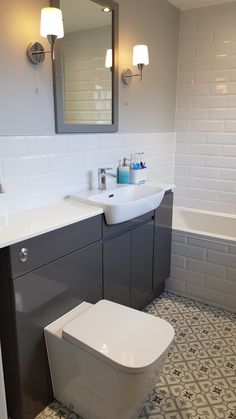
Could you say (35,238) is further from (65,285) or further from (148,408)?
(148,408)

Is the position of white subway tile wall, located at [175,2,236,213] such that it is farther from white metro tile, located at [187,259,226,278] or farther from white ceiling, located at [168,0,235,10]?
white metro tile, located at [187,259,226,278]

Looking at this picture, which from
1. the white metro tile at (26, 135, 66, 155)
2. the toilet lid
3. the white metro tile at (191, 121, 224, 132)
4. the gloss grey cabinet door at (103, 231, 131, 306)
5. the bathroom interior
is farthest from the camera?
the white metro tile at (191, 121, 224, 132)

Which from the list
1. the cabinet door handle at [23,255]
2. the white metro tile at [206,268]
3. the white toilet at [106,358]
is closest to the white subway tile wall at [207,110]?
the white metro tile at [206,268]

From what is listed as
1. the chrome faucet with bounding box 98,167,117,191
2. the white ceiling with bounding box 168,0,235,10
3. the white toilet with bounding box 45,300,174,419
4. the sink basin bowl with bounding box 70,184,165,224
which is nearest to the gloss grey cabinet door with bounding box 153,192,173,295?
the sink basin bowl with bounding box 70,184,165,224

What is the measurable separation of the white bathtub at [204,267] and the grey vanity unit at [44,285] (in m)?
0.69

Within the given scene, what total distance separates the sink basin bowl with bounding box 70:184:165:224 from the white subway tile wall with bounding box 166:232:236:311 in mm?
551

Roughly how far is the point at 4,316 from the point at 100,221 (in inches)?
25.9

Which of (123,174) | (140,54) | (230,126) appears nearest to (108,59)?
(140,54)

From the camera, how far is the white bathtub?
2.40 metres

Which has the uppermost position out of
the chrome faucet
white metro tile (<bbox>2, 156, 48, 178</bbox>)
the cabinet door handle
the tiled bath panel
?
white metro tile (<bbox>2, 156, 48, 178</bbox>)

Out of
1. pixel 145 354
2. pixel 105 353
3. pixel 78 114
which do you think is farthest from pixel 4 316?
pixel 78 114

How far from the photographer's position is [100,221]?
173 cm

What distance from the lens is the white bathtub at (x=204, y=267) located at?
94.7 inches

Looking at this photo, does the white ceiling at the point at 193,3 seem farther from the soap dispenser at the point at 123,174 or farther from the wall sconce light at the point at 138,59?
the soap dispenser at the point at 123,174
